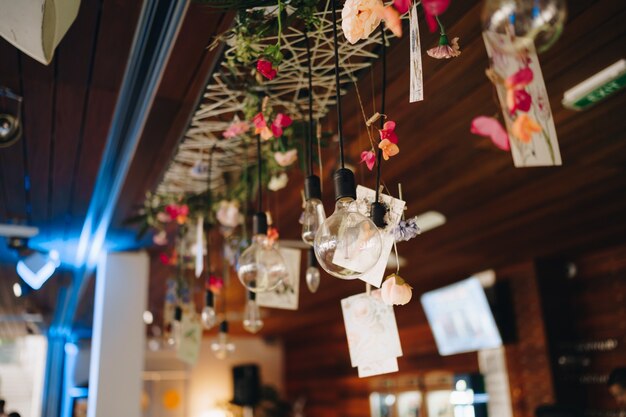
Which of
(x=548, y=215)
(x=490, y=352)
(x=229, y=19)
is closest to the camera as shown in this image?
(x=229, y=19)

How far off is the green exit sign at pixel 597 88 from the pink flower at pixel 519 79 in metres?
1.55

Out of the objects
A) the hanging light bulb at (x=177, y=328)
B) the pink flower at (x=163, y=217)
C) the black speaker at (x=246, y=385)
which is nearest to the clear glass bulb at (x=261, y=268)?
the pink flower at (x=163, y=217)

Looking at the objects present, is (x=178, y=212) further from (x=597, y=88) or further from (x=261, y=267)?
(x=597, y=88)

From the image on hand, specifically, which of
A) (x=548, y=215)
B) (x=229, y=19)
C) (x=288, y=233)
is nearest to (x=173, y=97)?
(x=229, y=19)

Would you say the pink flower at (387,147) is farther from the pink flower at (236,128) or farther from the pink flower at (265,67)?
the pink flower at (236,128)

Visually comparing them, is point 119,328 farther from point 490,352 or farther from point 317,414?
point 317,414

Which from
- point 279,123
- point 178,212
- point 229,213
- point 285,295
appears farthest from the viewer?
point 178,212

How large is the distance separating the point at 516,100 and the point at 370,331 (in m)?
0.78

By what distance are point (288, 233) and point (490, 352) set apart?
99.1 inches

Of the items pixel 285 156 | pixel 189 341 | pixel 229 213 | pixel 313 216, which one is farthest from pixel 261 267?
pixel 189 341

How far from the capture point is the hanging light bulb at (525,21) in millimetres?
780

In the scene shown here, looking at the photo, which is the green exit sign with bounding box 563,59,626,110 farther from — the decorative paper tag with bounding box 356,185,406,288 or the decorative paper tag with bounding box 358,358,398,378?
the decorative paper tag with bounding box 358,358,398,378

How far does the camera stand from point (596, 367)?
4785mm

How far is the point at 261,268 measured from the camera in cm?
159
